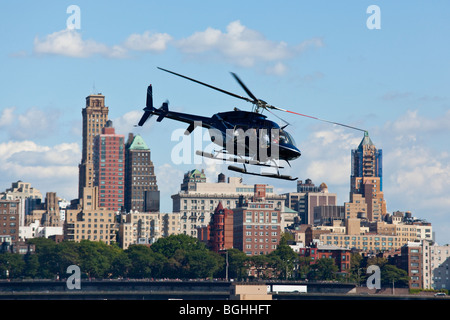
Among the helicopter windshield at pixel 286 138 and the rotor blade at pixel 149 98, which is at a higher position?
the rotor blade at pixel 149 98

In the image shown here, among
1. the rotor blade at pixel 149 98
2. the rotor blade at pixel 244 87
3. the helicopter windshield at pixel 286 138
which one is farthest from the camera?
the rotor blade at pixel 149 98

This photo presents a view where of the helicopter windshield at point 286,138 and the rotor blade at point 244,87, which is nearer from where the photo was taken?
the rotor blade at point 244,87

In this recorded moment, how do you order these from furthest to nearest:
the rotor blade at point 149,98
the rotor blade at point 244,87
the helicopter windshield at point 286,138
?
1. the rotor blade at point 149,98
2. the helicopter windshield at point 286,138
3. the rotor blade at point 244,87

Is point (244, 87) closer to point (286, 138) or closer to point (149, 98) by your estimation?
point (286, 138)

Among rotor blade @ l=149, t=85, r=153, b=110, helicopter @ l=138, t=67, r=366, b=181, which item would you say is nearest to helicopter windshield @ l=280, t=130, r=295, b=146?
helicopter @ l=138, t=67, r=366, b=181

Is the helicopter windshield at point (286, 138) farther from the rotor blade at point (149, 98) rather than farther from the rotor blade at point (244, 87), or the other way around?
the rotor blade at point (149, 98)

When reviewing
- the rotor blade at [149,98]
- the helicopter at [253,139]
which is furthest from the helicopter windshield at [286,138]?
the rotor blade at [149,98]
